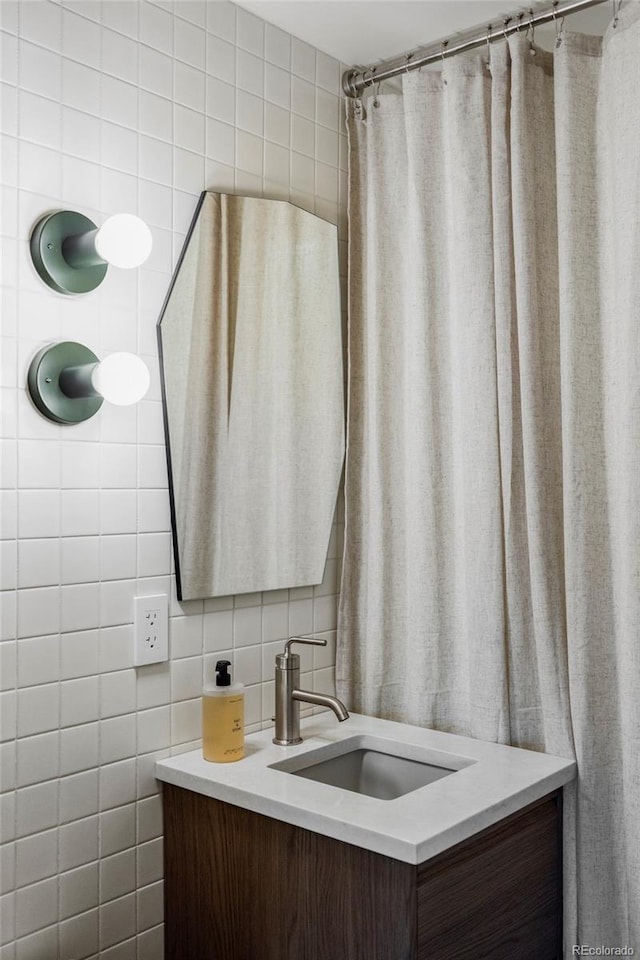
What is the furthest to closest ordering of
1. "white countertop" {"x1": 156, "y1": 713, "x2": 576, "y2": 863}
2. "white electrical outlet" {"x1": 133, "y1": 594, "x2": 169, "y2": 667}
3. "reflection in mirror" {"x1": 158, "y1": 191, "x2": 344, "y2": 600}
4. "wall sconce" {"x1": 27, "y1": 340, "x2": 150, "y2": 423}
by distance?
"reflection in mirror" {"x1": 158, "y1": 191, "x2": 344, "y2": 600}
"white electrical outlet" {"x1": 133, "y1": 594, "x2": 169, "y2": 667}
"wall sconce" {"x1": 27, "y1": 340, "x2": 150, "y2": 423}
"white countertop" {"x1": 156, "y1": 713, "x2": 576, "y2": 863}

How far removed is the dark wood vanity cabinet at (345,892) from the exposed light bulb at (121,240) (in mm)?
957

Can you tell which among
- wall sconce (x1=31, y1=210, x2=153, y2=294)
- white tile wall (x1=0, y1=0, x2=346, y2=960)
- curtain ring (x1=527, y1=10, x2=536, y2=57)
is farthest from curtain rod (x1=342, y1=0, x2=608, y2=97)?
wall sconce (x1=31, y1=210, x2=153, y2=294)

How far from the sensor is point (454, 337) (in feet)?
6.08

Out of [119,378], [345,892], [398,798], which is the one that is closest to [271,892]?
[345,892]

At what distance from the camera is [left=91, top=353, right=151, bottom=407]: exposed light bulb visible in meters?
1.42

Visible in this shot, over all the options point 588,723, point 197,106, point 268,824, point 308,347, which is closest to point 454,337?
point 308,347

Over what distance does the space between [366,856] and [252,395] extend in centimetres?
93

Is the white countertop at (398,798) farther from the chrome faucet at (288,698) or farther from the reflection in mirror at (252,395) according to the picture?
the reflection in mirror at (252,395)

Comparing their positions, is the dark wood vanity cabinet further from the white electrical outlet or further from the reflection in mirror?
the reflection in mirror

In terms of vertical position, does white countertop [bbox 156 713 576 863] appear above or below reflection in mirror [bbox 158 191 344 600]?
below

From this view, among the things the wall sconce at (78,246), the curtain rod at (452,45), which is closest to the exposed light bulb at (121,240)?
the wall sconce at (78,246)

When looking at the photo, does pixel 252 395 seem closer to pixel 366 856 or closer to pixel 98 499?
pixel 98 499

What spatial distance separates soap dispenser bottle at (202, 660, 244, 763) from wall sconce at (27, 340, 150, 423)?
550 mm

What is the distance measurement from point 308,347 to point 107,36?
2.41ft
